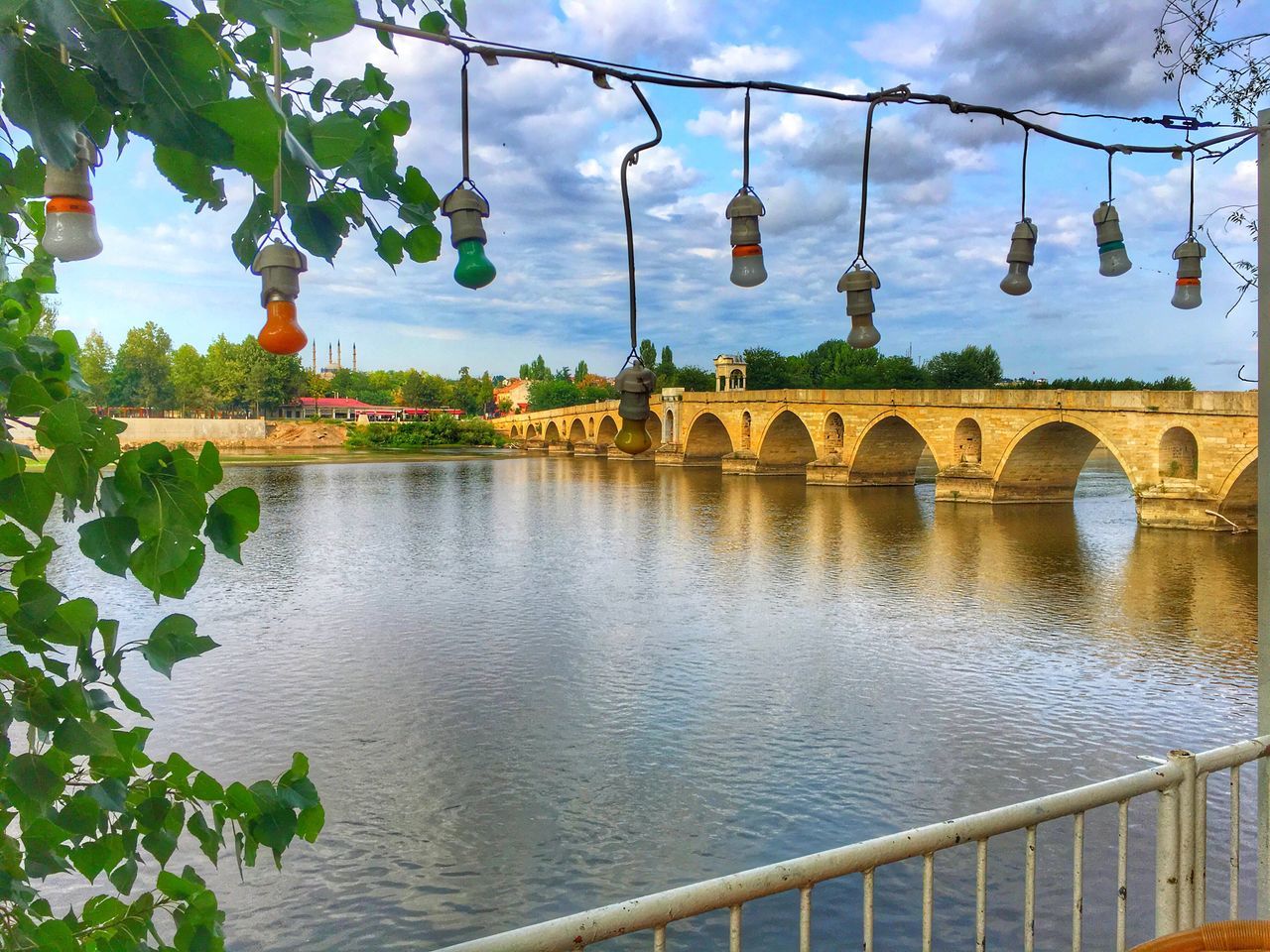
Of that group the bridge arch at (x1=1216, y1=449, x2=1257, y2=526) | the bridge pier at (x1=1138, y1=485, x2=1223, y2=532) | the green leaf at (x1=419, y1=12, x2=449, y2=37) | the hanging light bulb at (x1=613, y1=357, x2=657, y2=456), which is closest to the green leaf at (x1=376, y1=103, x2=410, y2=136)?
the green leaf at (x1=419, y1=12, x2=449, y2=37)

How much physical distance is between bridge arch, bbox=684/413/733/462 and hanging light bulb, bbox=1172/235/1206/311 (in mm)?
43136

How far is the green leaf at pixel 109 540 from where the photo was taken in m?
1.17

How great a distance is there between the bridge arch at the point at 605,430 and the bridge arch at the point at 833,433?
22062 mm

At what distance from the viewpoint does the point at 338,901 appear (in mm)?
6062

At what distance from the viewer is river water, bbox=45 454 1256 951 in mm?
6328

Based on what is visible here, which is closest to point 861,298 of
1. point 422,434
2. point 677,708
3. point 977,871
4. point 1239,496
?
point 977,871

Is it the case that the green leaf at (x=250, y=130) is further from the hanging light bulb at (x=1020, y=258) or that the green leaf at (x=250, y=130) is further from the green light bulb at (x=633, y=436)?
the hanging light bulb at (x=1020, y=258)

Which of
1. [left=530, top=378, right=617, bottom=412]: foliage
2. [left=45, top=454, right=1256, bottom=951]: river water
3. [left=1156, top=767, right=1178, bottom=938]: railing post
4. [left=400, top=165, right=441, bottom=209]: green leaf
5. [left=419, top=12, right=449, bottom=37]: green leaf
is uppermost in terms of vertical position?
[left=530, top=378, right=617, bottom=412]: foliage

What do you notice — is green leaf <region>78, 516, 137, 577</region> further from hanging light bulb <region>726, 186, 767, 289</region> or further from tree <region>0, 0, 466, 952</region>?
hanging light bulb <region>726, 186, 767, 289</region>

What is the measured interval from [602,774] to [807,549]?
1314 centimetres

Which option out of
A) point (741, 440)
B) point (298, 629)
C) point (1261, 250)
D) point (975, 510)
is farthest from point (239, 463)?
point (1261, 250)

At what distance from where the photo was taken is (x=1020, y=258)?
474cm

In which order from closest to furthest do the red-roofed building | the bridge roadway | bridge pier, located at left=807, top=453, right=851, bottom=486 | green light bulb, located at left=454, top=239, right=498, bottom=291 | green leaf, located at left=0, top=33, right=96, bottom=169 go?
1. green leaf, located at left=0, top=33, right=96, bottom=169
2. green light bulb, located at left=454, top=239, right=498, bottom=291
3. the bridge roadway
4. bridge pier, located at left=807, top=453, right=851, bottom=486
5. the red-roofed building

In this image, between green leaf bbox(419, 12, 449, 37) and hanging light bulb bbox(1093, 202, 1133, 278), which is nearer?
green leaf bbox(419, 12, 449, 37)
